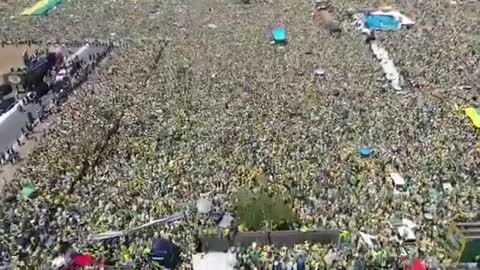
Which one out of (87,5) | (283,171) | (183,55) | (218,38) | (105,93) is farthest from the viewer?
(87,5)

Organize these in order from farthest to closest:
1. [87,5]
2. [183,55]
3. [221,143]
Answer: [87,5] < [183,55] < [221,143]

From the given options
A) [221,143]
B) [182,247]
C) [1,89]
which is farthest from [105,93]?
[182,247]

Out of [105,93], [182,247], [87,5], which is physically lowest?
[87,5]

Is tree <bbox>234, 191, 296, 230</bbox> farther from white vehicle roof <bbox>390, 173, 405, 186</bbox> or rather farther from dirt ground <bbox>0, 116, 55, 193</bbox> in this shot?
dirt ground <bbox>0, 116, 55, 193</bbox>

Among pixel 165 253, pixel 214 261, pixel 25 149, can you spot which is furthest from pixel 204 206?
pixel 25 149

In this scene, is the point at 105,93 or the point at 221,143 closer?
the point at 221,143

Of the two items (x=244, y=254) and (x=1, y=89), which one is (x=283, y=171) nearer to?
(x=244, y=254)

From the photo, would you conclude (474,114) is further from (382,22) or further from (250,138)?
(382,22)

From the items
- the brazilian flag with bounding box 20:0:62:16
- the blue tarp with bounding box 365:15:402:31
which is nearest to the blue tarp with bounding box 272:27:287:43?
the blue tarp with bounding box 365:15:402:31

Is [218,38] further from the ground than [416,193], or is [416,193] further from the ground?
[416,193]
